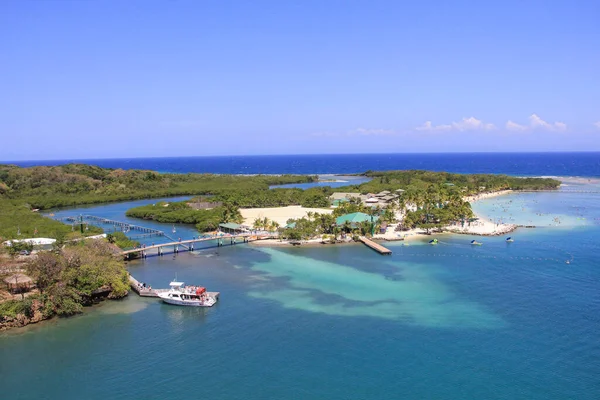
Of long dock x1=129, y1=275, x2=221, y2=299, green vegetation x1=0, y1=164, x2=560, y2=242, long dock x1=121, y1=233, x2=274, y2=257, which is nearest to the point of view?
long dock x1=129, y1=275, x2=221, y2=299

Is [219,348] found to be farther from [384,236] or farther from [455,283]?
[384,236]

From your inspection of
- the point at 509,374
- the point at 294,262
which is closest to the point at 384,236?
the point at 294,262

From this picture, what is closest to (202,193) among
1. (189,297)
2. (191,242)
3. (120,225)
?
(120,225)

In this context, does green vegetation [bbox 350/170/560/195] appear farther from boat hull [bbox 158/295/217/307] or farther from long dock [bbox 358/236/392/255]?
boat hull [bbox 158/295/217/307]

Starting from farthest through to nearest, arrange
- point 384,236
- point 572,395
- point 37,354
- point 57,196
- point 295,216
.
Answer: point 57,196
point 295,216
point 384,236
point 37,354
point 572,395

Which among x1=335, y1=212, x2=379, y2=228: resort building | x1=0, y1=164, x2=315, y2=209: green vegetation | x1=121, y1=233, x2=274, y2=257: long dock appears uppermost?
x1=0, y1=164, x2=315, y2=209: green vegetation

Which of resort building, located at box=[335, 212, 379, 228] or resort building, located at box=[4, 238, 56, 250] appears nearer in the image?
resort building, located at box=[4, 238, 56, 250]

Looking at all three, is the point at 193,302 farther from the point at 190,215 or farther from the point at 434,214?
the point at 434,214

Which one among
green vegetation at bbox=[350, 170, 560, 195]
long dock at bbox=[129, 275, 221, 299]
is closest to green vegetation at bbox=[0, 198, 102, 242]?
long dock at bbox=[129, 275, 221, 299]

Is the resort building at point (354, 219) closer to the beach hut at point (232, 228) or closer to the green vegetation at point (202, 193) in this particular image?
the green vegetation at point (202, 193)
